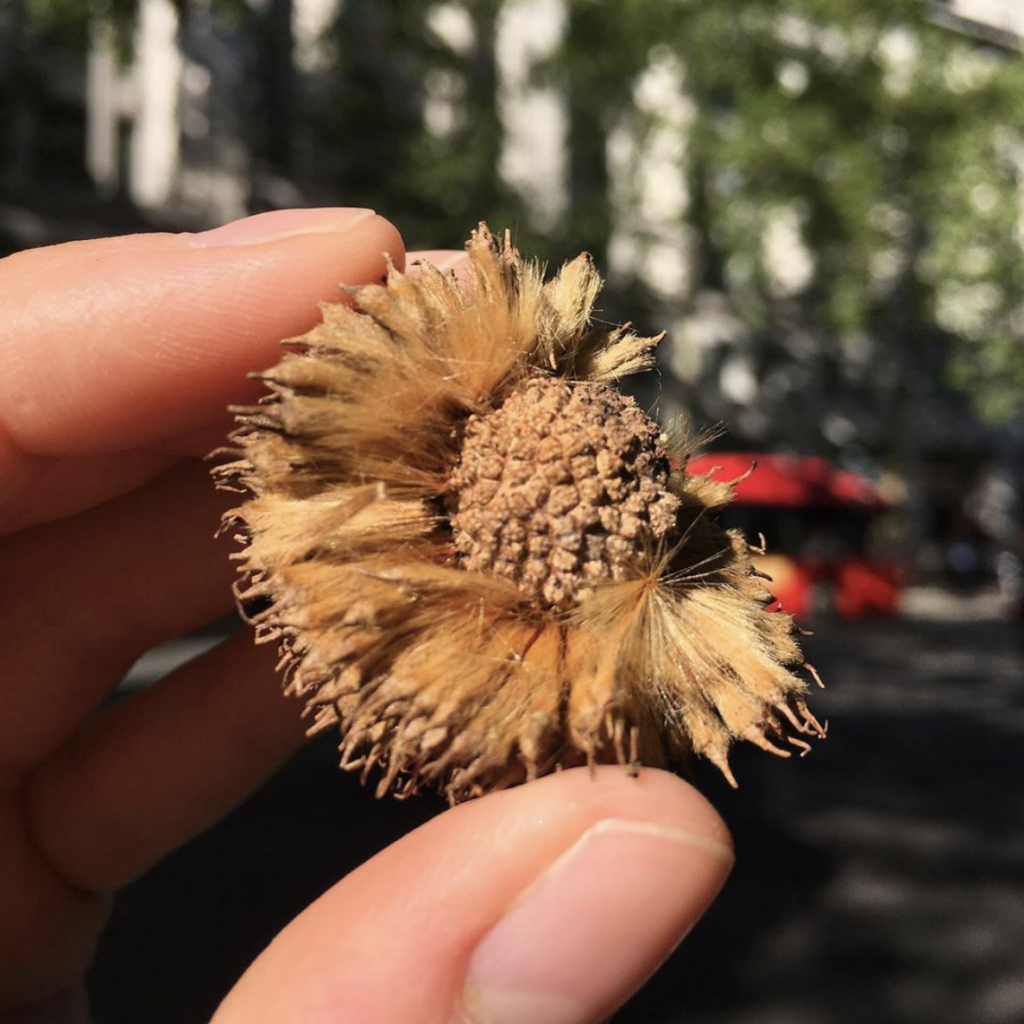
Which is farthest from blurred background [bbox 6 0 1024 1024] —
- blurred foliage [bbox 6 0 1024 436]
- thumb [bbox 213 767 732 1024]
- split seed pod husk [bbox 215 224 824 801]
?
split seed pod husk [bbox 215 224 824 801]

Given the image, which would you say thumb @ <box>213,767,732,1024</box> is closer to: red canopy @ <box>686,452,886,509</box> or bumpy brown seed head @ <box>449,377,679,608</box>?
bumpy brown seed head @ <box>449,377,679,608</box>

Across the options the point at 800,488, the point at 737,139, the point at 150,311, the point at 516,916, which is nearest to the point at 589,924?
the point at 516,916

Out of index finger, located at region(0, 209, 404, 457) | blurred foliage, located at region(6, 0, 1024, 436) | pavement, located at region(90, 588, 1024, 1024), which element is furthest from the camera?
blurred foliage, located at region(6, 0, 1024, 436)

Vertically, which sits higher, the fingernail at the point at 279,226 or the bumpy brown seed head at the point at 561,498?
the fingernail at the point at 279,226

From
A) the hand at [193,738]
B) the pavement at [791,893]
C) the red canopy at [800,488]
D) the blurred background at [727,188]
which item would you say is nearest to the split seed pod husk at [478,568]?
the hand at [193,738]

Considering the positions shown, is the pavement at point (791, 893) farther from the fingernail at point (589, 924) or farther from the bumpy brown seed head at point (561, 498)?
the bumpy brown seed head at point (561, 498)
